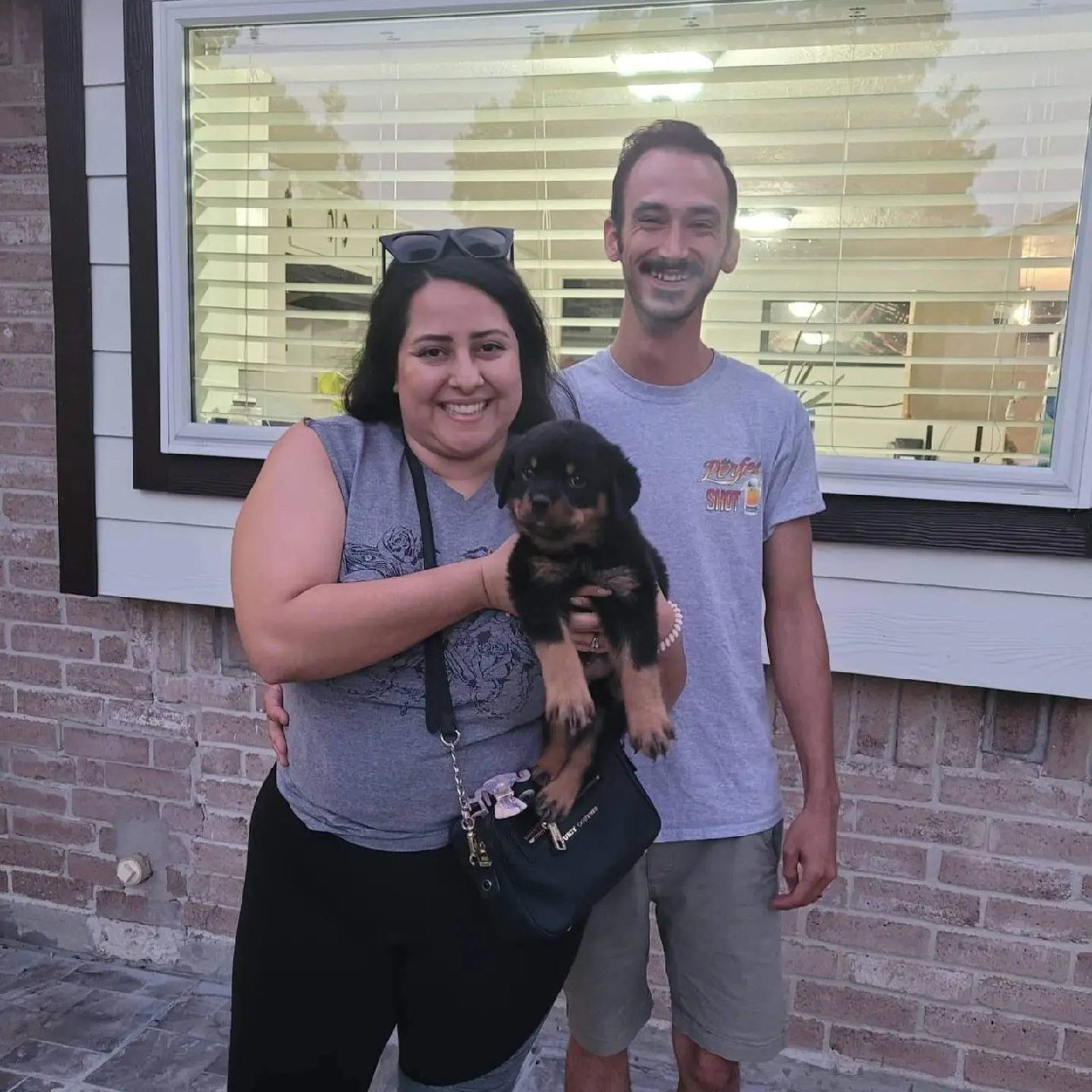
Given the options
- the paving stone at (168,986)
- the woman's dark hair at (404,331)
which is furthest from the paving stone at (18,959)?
the woman's dark hair at (404,331)

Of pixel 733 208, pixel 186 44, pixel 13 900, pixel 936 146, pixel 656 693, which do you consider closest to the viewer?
pixel 656 693

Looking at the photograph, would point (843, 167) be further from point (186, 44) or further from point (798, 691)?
Answer: point (186, 44)

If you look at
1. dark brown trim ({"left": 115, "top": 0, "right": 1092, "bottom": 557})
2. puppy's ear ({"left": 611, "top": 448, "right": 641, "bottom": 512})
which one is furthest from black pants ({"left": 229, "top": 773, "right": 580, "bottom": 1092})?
dark brown trim ({"left": 115, "top": 0, "right": 1092, "bottom": 557})

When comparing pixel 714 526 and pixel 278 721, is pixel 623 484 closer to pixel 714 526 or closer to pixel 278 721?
pixel 714 526

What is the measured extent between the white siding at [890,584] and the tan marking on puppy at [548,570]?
1.59m

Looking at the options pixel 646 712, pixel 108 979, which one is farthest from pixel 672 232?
pixel 108 979

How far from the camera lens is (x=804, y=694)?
2.26 metres

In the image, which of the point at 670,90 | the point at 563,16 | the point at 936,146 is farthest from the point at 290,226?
the point at 936,146

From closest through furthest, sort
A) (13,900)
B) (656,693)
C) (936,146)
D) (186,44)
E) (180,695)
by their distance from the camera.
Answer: (656,693)
(936,146)
(186,44)
(180,695)
(13,900)

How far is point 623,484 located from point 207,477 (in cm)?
228

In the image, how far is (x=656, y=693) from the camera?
172cm

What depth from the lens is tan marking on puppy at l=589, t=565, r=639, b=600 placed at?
1694 millimetres

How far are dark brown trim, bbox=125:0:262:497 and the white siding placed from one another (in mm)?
48

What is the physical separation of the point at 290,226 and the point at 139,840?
2.48 meters
